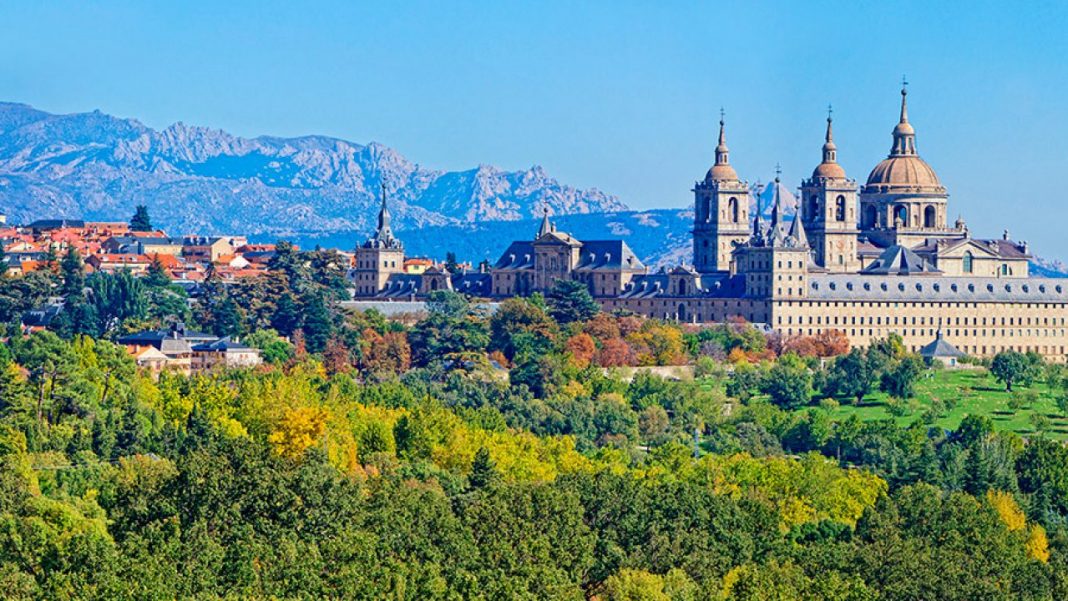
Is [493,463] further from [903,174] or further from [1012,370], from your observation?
[903,174]

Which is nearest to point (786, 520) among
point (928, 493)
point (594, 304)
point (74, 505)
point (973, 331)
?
point (928, 493)

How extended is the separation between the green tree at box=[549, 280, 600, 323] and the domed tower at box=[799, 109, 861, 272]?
2306 centimetres

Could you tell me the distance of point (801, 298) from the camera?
520ft

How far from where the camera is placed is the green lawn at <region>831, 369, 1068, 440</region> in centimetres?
12331

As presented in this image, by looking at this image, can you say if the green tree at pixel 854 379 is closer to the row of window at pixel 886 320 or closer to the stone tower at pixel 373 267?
the row of window at pixel 886 320

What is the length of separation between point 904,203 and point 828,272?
12415 millimetres

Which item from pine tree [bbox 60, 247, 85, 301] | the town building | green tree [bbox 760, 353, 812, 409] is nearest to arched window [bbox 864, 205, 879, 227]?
green tree [bbox 760, 353, 812, 409]

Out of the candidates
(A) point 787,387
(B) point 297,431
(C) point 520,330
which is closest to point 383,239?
(C) point 520,330

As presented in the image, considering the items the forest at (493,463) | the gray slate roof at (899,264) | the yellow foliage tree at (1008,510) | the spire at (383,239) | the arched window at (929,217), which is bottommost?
the yellow foliage tree at (1008,510)

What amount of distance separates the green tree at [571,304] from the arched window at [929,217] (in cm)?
3157

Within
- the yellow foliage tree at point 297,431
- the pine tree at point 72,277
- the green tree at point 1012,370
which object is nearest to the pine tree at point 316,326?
the pine tree at point 72,277

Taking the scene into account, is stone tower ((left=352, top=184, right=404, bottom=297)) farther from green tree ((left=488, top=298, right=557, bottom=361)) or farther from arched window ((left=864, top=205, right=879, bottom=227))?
green tree ((left=488, top=298, right=557, bottom=361))

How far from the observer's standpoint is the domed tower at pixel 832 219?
16800cm

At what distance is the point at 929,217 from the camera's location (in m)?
173
